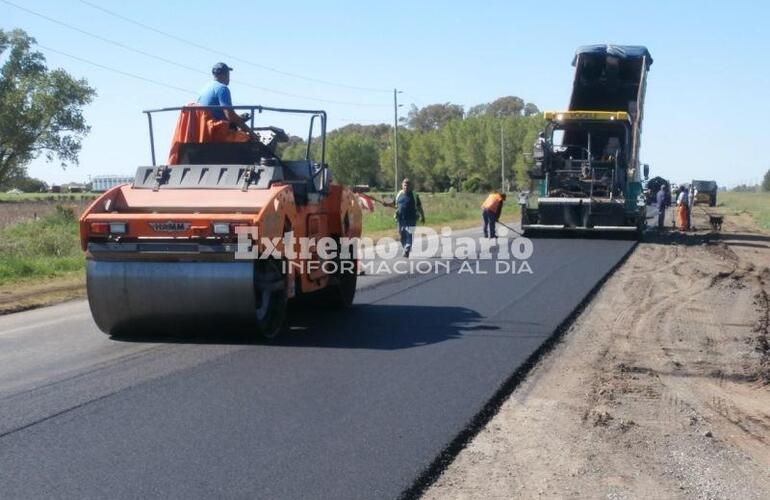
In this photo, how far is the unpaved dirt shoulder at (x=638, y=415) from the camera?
5.27 m

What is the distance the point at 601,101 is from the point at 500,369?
1889 centimetres

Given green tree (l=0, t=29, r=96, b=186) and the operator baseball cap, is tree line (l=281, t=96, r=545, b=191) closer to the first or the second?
green tree (l=0, t=29, r=96, b=186)

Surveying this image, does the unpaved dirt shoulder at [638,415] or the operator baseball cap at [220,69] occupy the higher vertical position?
the operator baseball cap at [220,69]

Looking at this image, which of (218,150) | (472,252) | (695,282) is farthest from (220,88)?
(472,252)

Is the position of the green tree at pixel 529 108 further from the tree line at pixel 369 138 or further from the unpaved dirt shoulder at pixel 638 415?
the unpaved dirt shoulder at pixel 638 415

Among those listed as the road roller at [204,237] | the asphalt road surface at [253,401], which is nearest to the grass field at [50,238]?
the asphalt road surface at [253,401]

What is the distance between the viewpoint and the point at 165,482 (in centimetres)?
499

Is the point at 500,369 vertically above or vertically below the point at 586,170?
below

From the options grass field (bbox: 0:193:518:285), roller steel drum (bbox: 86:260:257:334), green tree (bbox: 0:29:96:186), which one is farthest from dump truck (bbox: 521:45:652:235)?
green tree (bbox: 0:29:96:186)

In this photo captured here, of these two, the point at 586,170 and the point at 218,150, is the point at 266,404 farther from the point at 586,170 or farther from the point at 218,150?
the point at 586,170

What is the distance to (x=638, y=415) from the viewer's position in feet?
22.4

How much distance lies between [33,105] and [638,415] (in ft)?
154

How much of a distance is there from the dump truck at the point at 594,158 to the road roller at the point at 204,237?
15.1 m

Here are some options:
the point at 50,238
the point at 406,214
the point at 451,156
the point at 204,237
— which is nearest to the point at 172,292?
the point at 204,237
